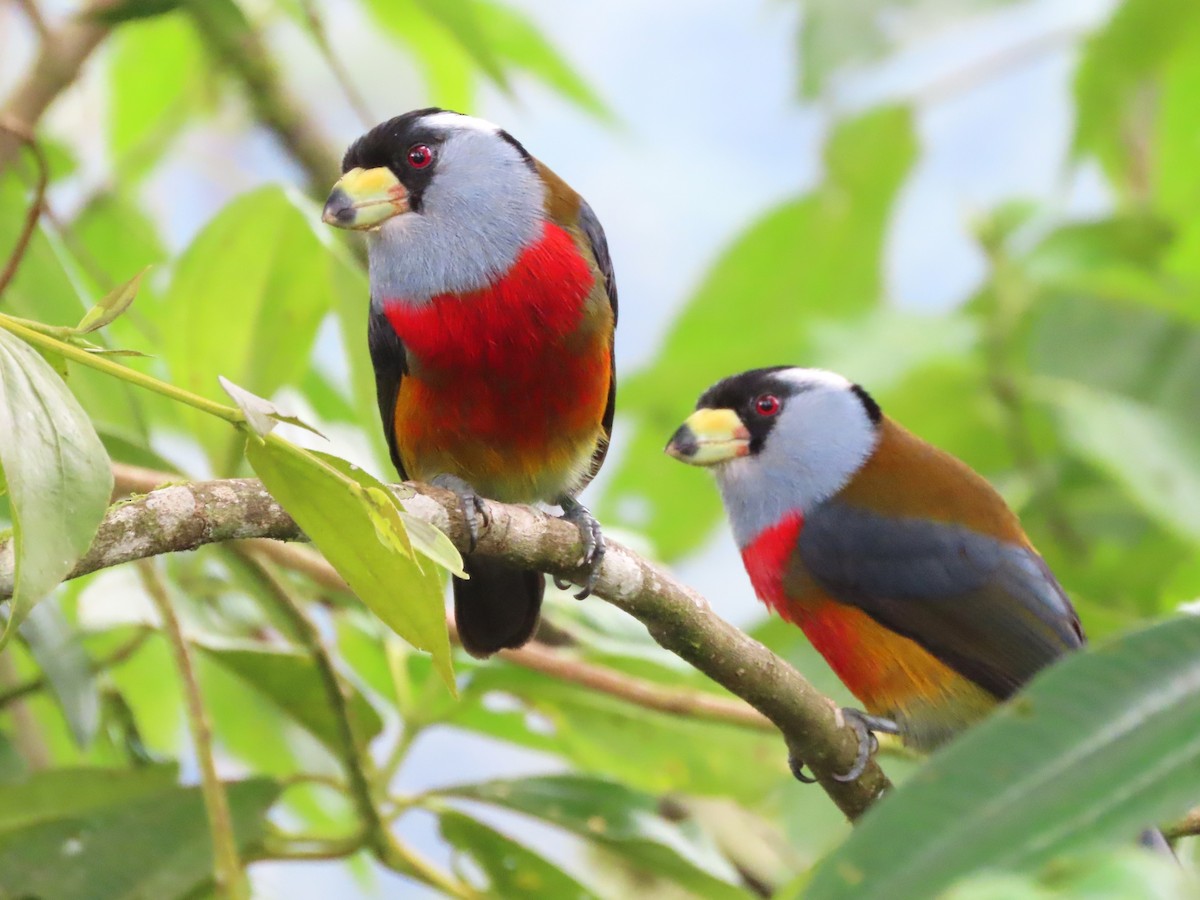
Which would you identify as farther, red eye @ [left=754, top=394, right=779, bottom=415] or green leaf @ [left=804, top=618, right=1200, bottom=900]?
red eye @ [left=754, top=394, right=779, bottom=415]

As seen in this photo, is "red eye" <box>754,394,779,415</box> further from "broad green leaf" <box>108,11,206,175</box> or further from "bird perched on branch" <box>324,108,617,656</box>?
"broad green leaf" <box>108,11,206,175</box>

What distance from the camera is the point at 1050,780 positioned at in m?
0.75

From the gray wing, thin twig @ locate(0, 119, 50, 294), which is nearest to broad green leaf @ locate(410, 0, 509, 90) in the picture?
→ thin twig @ locate(0, 119, 50, 294)

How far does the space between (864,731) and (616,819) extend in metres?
0.35

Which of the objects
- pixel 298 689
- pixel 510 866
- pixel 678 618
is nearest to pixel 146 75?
pixel 298 689

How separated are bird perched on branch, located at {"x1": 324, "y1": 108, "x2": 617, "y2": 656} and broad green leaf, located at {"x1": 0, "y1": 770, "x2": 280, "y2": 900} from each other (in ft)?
1.43

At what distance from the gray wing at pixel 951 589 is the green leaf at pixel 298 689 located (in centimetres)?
73

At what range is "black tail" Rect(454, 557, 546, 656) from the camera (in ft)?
6.43

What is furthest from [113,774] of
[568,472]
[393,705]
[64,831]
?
[568,472]

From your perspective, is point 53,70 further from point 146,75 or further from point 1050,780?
point 1050,780

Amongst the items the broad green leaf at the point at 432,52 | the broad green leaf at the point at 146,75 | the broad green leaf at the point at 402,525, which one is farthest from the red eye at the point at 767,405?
the broad green leaf at the point at 402,525

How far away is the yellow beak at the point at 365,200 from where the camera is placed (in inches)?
74.4

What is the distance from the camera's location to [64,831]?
1748mm

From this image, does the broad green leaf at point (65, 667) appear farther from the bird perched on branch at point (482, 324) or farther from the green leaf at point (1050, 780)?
the green leaf at point (1050, 780)
